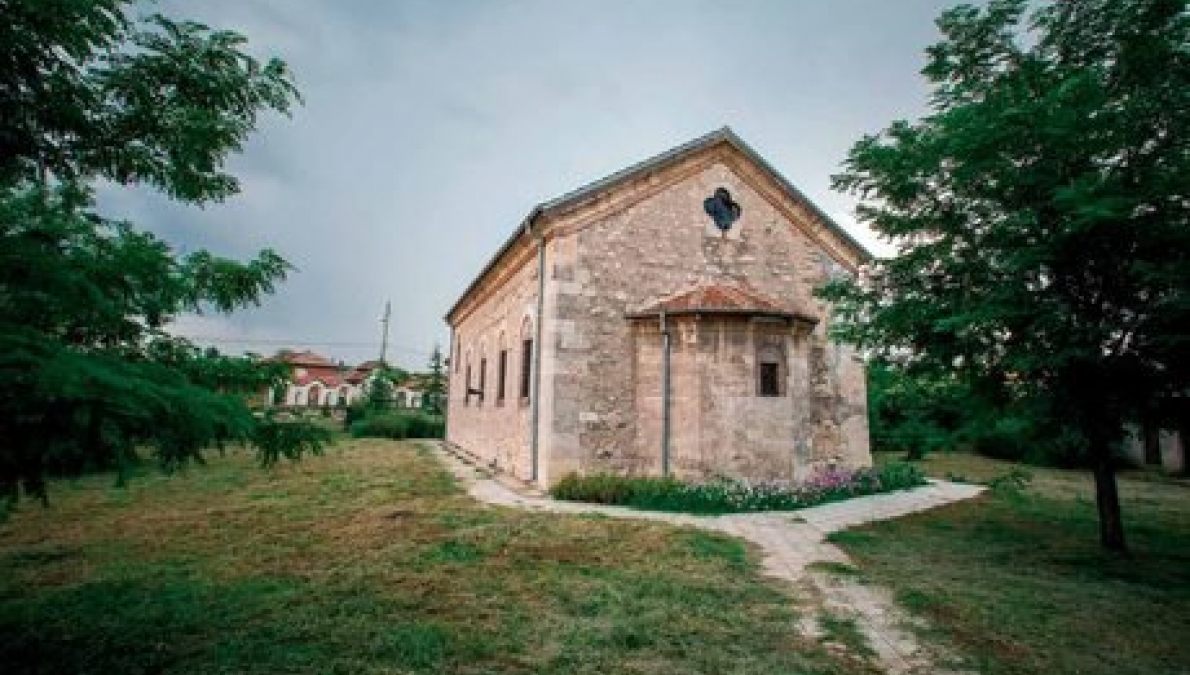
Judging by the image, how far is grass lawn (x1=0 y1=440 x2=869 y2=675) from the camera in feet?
13.7

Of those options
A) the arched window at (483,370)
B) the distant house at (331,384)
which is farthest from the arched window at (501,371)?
the distant house at (331,384)

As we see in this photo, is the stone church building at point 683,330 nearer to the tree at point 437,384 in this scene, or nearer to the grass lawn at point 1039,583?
the grass lawn at point 1039,583

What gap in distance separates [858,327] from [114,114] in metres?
8.10

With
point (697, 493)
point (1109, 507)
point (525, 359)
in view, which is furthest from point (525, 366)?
point (1109, 507)

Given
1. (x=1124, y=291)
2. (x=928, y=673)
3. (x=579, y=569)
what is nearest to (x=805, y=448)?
(x=1124, y=291)

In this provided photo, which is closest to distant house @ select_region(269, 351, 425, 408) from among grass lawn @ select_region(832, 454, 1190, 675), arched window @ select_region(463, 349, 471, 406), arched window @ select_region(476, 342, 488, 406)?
arched window @ select_region(463, 349, 471, 406)

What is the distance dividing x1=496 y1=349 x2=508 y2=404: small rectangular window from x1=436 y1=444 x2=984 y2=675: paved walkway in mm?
1945

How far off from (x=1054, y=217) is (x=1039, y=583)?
385 centimetres

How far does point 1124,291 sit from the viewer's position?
258 inches

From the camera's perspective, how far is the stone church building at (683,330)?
11.4 meters

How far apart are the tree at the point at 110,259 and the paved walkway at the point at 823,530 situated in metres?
4.48

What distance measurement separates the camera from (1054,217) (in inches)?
260

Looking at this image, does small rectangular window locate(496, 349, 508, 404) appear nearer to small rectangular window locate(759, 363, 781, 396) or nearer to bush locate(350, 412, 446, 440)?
small rectangular window locate(759, 363, 781, 396)

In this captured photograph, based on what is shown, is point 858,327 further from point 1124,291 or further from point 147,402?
point 147,402
